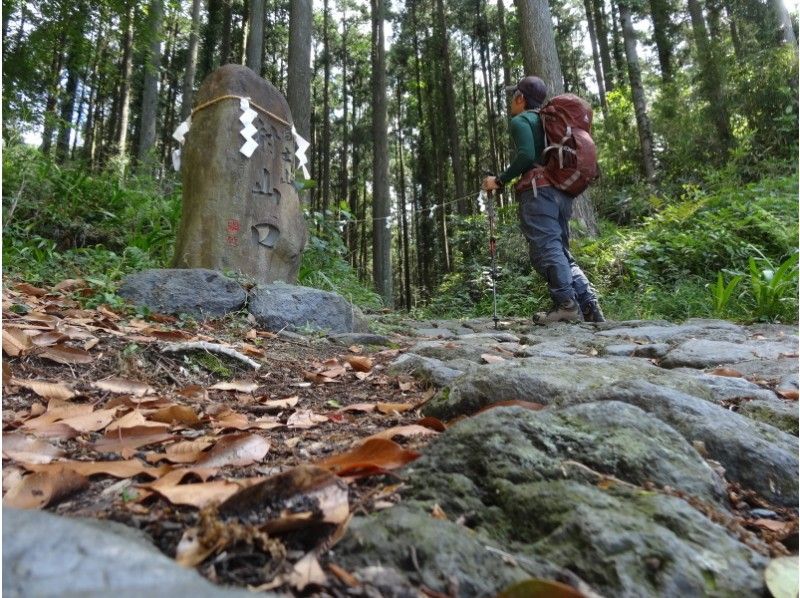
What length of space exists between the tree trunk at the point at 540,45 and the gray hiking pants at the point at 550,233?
3.78m

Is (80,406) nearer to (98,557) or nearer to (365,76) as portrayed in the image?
(98,557)

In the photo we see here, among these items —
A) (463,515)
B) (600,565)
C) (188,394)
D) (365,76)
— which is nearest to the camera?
(600,565)

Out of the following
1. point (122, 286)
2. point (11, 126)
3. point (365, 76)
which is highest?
point (365, 76)

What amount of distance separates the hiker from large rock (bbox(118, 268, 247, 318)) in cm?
241

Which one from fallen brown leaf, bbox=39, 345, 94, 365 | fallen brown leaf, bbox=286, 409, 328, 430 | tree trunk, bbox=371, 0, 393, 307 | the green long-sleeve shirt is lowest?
fallen brown leaf, bbox=286, 409, 328, 430

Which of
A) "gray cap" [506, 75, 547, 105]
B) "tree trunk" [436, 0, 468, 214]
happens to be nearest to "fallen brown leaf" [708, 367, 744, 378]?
"gray cap" [506, 75, 547, 105]

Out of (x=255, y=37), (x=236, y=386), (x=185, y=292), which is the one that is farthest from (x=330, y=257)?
(x=255, y=37)

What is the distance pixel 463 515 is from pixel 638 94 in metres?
13.3

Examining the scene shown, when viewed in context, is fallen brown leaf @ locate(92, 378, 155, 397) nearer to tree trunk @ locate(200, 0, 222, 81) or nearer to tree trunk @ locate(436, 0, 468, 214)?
tree trunk @ locate(436, 0, 468, 214)

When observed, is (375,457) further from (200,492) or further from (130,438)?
(130,438)

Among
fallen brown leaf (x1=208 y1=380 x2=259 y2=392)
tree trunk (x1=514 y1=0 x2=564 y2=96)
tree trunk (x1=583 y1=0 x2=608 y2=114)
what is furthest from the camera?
tree trunk (x1=583 y1=0 x2=608 y2=114)

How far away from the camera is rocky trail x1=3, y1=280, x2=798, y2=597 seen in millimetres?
770

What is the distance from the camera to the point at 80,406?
1697 millimetres

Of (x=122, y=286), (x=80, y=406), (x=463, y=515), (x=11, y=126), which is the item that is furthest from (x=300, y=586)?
(x=11, y=126)
